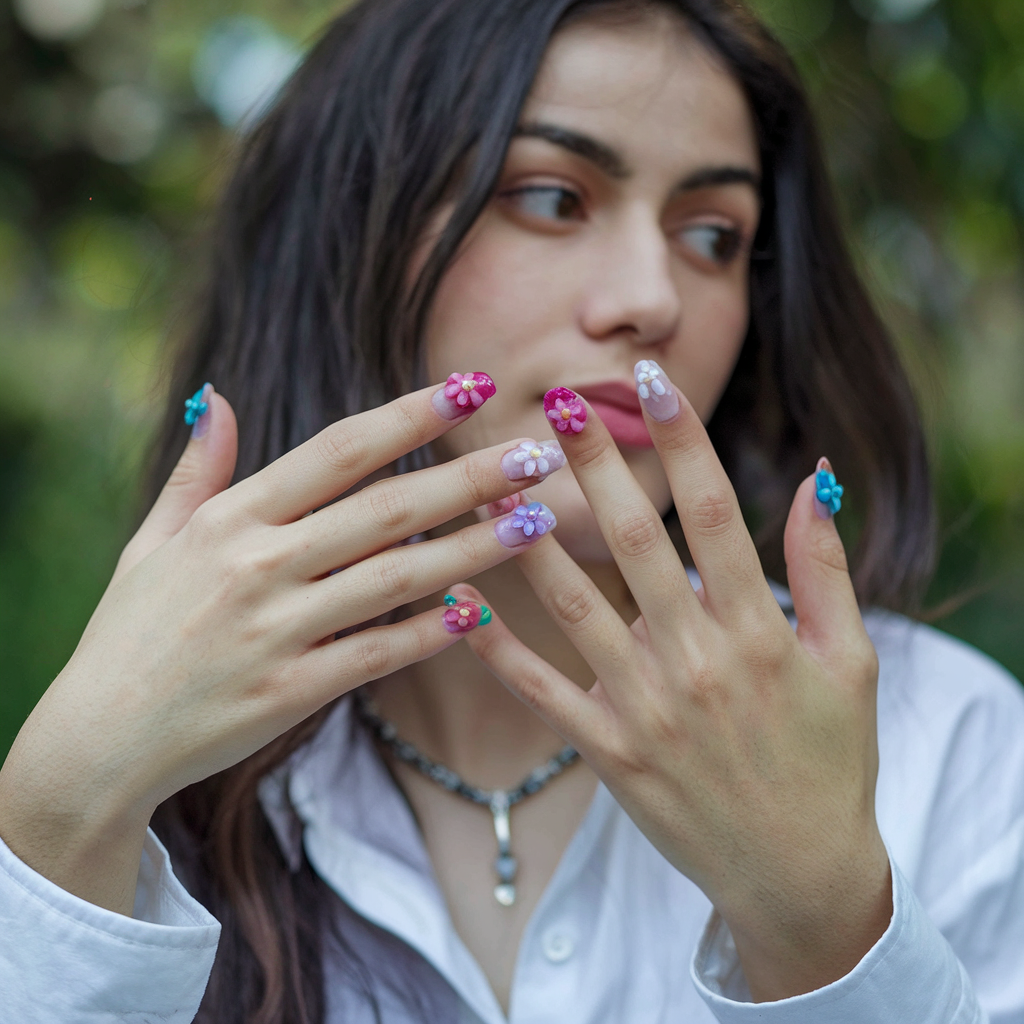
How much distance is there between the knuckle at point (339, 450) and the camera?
1.03 meters

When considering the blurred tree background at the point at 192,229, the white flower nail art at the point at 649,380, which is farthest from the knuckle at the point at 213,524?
the blurred tree background at the point at 192,229

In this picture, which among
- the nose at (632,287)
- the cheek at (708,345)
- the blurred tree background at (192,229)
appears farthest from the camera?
the blurred tree background at (192,229)

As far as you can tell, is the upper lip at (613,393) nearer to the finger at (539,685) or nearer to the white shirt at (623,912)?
the finger at (539,685)

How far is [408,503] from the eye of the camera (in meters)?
1.04

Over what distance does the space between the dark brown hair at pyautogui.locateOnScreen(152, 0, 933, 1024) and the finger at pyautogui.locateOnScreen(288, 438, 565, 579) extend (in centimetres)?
42

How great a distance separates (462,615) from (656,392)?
338mm

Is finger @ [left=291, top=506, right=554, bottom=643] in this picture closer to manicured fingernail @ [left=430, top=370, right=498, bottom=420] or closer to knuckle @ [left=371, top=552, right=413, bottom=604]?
knuckle @ [left=371, top=552, right=413, bottom=604]

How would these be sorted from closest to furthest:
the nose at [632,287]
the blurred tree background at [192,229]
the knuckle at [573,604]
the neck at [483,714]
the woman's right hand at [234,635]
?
the woman's right hand at [234,635]
the knuckle at [573,604]
the nose at [632,287]
the neck at [483,714]
the blurred tree background at [192,229]

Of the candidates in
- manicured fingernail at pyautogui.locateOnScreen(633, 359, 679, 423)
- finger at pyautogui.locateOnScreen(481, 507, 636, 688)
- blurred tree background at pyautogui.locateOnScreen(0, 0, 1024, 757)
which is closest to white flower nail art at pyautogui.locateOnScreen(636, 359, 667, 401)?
manicured fingernail at pyautogui.locateOnScreen(633, 359, 679, 423)

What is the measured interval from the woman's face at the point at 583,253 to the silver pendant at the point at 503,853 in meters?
0.46

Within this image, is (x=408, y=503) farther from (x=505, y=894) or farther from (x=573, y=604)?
(x=505, y=894)

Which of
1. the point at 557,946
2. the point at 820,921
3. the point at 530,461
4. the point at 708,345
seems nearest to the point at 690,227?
the point at 708,345

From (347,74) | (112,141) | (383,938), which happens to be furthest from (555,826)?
(112,141)

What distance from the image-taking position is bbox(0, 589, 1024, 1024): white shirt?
106 cm
